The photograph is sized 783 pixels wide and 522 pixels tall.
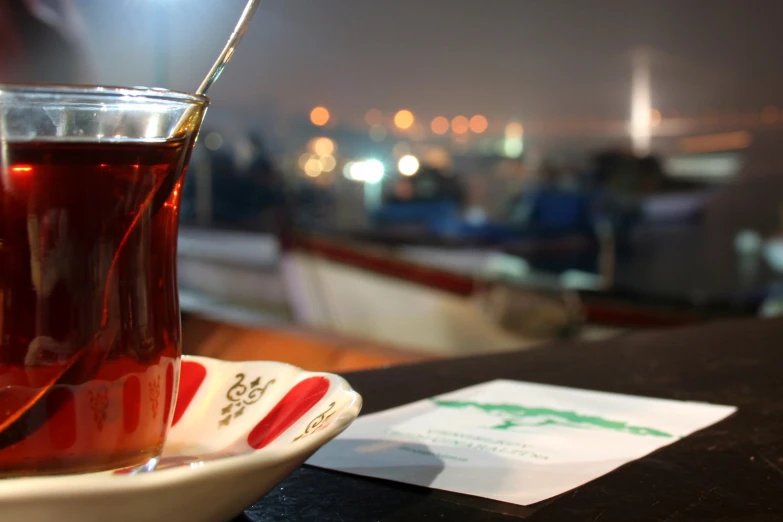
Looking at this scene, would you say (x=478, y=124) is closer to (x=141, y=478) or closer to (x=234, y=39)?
(x=234, y=39)

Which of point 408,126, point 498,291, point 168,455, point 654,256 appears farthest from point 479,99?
point 168,455

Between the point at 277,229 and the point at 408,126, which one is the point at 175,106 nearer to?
the point at 277,229

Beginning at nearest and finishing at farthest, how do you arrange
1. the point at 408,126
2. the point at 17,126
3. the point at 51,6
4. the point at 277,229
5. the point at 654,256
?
the point at 17,126
the point at 51,6
the point at 277,229
the point at 654,256
the point at 408,126

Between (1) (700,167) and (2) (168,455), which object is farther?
(1) (700,167)

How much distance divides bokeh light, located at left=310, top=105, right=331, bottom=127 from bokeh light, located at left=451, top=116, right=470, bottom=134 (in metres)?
→ 0.80

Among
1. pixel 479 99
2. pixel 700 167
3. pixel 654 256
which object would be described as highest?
pixel 479 99

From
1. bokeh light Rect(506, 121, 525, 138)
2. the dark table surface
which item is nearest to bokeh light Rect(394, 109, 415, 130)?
bokeh light Rect(506, 121, 525, 138)

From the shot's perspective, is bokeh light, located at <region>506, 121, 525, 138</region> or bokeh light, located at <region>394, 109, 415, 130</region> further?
bokeh light, located at <region>394, 109, 415, 130</region>

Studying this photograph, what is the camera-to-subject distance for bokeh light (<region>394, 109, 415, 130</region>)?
5.36 meters

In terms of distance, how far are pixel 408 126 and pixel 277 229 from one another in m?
1.44

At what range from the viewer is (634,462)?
31 cm

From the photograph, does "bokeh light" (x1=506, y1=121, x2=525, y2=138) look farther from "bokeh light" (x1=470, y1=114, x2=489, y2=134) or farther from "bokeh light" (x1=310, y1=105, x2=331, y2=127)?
"bokeh light" (x1=310, y1=105, x2=331, y2=127)

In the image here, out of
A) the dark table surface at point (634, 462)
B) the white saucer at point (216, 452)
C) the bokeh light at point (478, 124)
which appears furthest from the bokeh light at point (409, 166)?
the white saucer at point (216, 452)

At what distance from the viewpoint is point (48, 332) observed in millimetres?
236
